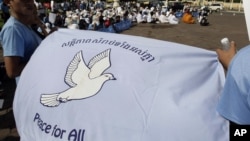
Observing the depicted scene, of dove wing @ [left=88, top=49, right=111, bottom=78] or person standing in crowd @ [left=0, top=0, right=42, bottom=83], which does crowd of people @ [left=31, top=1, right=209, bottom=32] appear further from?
dove wing @ [left=88, top=49, right=111, bottom=78]

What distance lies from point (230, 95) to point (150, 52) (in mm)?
650

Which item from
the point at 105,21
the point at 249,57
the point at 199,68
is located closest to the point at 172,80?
the point at 199,68

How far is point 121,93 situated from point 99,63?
0.84 ft

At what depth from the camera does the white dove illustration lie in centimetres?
199

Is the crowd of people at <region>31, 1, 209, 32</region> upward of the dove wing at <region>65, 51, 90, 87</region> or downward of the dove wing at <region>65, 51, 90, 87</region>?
downward

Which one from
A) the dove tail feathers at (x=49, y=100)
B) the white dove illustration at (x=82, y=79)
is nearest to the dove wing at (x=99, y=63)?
the white dove illustration at (x=82, y=79)

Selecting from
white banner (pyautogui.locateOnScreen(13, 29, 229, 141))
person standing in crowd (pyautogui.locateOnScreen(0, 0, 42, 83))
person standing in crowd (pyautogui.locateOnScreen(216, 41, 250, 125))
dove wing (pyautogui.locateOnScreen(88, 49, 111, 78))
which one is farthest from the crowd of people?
person standing in crowd (pyautogui.locateOnScreen(216, 41, 250, 125))

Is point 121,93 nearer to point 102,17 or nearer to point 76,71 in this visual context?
point 76,71

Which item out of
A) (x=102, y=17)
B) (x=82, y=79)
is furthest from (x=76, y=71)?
(x=102, y=17)

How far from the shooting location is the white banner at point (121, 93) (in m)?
1.76

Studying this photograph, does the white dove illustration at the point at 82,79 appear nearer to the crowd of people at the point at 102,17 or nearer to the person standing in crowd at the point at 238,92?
the person standing in crowd at the point at 238,92

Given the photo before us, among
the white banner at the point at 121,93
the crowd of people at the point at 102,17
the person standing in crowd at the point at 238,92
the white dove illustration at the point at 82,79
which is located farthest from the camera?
the crowd of people at the point at 102,17

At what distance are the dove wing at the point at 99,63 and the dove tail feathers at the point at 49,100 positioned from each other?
236 mm

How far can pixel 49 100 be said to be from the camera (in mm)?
2092
